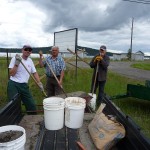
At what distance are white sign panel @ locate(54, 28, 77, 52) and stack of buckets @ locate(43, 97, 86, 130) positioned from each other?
6.94 metres

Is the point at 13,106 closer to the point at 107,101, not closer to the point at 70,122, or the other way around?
the point at 70,122

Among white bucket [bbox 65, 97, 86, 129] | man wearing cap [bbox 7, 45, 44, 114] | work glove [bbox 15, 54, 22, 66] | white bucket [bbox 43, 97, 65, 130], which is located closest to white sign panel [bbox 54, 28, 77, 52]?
man wearing cap [bbox 7, 45, 44, 114]

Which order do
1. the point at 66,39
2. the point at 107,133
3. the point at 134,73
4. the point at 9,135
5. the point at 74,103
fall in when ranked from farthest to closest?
the point at 134,73 → the point at 66,39 → the point at 74,103 → the point at 107,133 → the point at 9,135

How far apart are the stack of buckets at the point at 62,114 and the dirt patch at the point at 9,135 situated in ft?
3.11

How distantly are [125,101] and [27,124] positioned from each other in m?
5.15

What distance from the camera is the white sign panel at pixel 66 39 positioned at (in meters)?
10.9

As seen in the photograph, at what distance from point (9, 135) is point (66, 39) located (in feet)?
28.5

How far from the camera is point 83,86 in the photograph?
11.4 meters

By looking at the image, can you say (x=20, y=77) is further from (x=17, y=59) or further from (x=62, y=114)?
(x=62, y=114)

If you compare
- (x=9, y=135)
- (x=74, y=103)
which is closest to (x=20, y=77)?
(x=74, y=103)

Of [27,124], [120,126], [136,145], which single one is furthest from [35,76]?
[136,145]

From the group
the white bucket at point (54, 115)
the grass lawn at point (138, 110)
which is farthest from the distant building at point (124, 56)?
the white bucket at point (54, 115)

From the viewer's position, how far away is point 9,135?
2.88 m

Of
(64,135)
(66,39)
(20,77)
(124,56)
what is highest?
(66,39)
